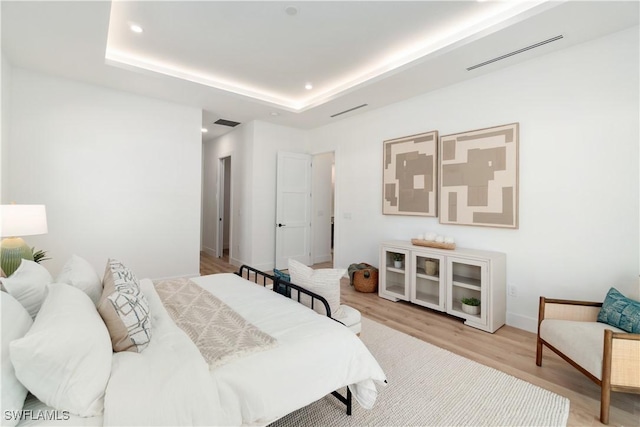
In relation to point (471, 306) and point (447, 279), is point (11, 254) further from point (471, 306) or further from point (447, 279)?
point (471, 306)

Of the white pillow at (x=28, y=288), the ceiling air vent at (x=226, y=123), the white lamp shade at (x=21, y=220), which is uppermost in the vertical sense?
the ceiling air vent at (x=226, y=123)

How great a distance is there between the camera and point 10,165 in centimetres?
322

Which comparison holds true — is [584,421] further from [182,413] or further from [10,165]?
[10,165]

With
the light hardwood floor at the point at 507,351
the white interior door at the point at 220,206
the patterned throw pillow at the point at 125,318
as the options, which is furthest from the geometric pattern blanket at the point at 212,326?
the white interior door at the point at 220,206

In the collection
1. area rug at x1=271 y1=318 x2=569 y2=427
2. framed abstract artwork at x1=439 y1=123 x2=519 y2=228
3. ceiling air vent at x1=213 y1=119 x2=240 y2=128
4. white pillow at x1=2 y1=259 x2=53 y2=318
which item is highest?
ceiling air vent at x1=213 y1=119 x2=240 y2=128

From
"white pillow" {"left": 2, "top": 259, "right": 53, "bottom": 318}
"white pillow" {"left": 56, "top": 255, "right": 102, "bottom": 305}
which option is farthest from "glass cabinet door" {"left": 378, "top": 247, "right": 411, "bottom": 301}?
"white pillow" {"left": 2, "top": 259, "right": 53, "bottom": 318}

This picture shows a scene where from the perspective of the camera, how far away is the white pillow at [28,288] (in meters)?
1.35

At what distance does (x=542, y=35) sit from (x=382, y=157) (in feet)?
7.38

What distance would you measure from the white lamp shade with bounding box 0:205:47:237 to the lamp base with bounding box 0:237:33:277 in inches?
8.6

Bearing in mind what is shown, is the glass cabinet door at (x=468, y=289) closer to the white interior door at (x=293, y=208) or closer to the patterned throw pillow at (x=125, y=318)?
the patterned throw pillow at (x=125, y=318)

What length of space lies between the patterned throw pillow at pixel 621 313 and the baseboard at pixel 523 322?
0.84 metres

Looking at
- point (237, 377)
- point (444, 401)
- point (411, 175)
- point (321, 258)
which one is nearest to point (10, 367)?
point (237, 377)

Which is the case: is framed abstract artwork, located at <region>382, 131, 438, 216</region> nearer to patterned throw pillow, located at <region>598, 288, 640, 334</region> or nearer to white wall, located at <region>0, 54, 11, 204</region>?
patterned throw pillow, located at <region>598, 288, 640, 334</region>

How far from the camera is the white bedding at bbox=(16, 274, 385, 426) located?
3.51 ft
